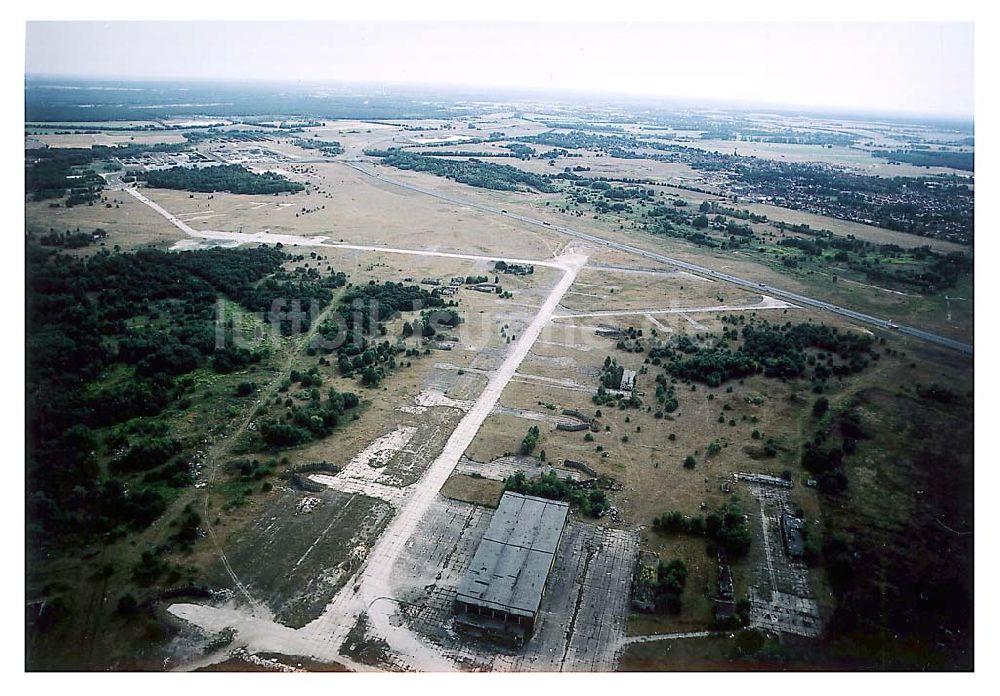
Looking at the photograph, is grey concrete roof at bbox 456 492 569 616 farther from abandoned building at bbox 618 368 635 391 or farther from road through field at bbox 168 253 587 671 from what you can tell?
abandoned building at bbox 618 368 635 391

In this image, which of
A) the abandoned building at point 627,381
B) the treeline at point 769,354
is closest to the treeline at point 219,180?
the treeline at point 769,354

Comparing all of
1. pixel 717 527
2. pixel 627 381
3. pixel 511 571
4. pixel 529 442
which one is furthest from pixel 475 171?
pixel 511 571

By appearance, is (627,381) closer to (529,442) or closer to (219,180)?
(529,442)

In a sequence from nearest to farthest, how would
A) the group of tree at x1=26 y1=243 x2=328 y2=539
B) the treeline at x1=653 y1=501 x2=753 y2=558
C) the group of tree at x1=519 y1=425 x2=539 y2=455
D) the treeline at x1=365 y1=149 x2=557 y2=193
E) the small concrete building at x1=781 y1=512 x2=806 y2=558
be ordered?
the small concrete building at x1=781 y1=512 x2=806 y2=558 → the treeline at x1=653 y1=501 x2=753 y2=558 → the group of tree at x1=26 y1=243 x2=328 y2=539 → the group of tree at x1=519 y1=425 x2=539 y2=455 → the treeline at x1=365 y1=149 x2=557 y2=193

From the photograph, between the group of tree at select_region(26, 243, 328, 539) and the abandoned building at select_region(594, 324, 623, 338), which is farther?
the abandoned building at select_region(594, 324, 623, 338)

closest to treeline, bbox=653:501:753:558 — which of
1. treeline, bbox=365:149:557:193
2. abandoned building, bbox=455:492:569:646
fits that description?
abandoned building, bbox=455:492:569:646

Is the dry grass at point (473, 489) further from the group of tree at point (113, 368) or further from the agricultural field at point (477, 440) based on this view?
the group of tree at point (113, 368)

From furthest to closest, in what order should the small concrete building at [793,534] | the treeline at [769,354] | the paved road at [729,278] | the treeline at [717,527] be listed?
1. the paved road at [729,278]
2. the treeline at [769,354]
3. the treeline at [717,527]
4. the small concrete building at [793,534]
